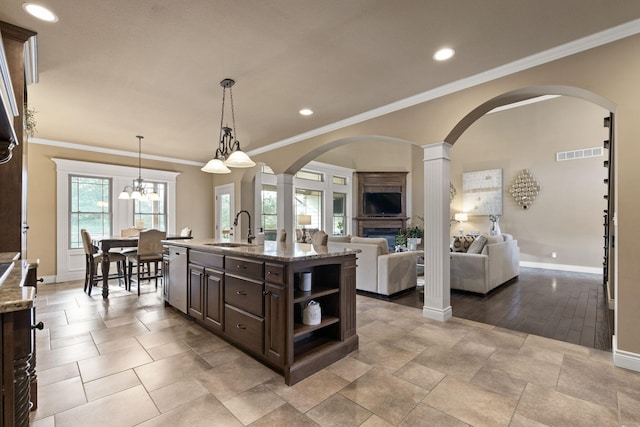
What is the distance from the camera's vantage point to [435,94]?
3398 mm

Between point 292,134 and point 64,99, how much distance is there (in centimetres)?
307

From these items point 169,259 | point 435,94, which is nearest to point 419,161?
point 435,94

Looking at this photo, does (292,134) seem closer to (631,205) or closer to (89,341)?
(89,341)

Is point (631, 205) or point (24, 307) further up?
point (631, 205)

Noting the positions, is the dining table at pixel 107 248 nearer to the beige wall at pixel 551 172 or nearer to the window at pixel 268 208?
the window at pixel 268 208

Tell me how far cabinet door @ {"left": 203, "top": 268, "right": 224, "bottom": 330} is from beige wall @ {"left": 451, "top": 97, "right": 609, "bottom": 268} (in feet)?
24.4

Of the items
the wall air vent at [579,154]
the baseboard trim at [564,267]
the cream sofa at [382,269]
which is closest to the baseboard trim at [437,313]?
the cream sofa at [382,269]

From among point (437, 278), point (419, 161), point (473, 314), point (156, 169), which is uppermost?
point (419, 161)

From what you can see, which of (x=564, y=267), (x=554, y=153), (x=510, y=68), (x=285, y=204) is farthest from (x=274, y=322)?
(x=554, y=153)

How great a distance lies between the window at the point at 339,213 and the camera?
927cm

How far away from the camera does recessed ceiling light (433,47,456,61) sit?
103 inches

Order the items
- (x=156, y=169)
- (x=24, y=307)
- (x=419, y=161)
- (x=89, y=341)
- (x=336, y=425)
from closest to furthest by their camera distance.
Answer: (x=24, y=307)
(x=336, y=425)
(x=89, y=341)
(x=156, y=169)
(x=419, y=161)

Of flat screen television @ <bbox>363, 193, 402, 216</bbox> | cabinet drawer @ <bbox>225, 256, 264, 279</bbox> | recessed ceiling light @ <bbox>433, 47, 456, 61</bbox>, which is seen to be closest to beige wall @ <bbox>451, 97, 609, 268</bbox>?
flat screen television @ <bbox>363, 193, 402, 216</bbox>

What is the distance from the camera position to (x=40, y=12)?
6.93ft
